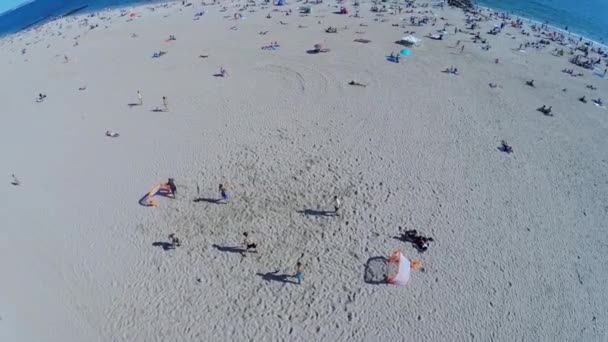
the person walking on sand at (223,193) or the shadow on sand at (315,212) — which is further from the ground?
the person walking on sand at (223,193)

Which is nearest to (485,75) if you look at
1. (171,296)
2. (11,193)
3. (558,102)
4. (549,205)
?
(558,102)

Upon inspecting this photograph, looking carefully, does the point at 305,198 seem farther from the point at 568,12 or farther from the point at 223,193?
the point at 568,12

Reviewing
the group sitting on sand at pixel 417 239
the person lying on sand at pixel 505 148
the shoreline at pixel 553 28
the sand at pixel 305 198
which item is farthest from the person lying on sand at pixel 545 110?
the shoreline at pixel 553 28

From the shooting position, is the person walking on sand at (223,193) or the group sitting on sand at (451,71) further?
the group sitting on sand at (451,71)

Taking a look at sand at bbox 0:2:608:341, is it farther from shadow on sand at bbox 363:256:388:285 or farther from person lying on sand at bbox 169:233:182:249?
person lying on sand at bbox 169:233:182:249

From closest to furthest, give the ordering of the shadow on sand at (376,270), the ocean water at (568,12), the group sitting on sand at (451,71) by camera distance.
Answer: the shadow on sand at (376,270) < the group sitting on sand at (451,71) < the ocean water at (568,12)

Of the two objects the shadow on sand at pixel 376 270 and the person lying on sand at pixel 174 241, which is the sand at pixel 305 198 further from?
the person lying on sand at pixel 174 241

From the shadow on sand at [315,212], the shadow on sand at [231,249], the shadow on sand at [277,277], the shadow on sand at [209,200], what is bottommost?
the shadow on sand at [277,277]
